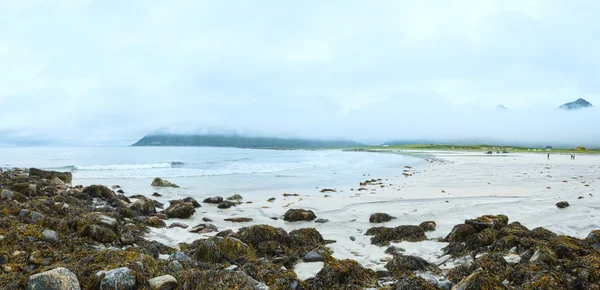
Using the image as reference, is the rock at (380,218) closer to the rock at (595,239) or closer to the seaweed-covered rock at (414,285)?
the rock at (595,239)

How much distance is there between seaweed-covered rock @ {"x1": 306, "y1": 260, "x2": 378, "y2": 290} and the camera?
4234mm

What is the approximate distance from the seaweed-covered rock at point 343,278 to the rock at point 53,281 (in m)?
2.73

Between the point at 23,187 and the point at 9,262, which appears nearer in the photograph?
the point at 9,262

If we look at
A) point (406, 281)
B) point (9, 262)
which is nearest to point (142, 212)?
point (9, 262)

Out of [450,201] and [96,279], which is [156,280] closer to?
[96,279]

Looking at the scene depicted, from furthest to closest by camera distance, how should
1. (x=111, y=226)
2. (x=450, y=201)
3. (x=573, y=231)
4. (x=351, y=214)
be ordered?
(x=450, y=201)
(x=351, y=214)
(x=573, y=231)
(x=111, y=226)

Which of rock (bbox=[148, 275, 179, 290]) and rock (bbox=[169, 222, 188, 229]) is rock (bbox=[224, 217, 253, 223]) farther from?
rock (bbox=[148, 275, 179, 290])

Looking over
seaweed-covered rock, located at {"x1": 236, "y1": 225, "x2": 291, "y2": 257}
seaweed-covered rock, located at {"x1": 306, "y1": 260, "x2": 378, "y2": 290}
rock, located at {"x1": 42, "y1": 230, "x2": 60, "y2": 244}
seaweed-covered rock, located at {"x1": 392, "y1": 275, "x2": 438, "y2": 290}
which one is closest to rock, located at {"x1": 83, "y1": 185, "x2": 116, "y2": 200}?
rock, located at {"x1": 42, "y1": 230, "x2": 60, "y2": 244}

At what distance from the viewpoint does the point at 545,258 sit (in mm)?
4391

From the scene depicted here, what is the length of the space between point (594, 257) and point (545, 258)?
0.52m

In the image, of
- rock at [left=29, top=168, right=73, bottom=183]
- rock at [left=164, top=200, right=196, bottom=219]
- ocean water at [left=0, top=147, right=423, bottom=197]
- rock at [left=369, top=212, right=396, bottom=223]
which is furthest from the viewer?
ocean water at [left=0, top=147, right=423, bottom=197]

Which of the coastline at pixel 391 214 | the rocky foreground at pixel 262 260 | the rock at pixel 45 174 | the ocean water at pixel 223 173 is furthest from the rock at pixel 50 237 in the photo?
the rock at pixel 45 174

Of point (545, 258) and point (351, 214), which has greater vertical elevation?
point (545, 258)

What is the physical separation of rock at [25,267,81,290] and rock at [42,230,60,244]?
7.93 ft
